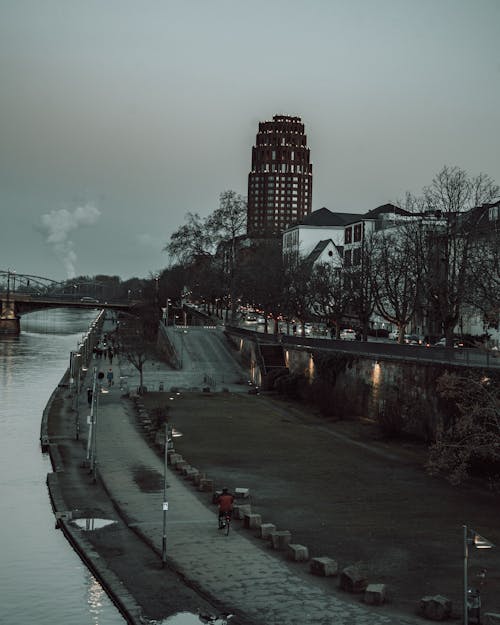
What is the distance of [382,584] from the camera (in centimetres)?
2316

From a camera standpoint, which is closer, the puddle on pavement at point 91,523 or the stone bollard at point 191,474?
the puddle on pavement at point 91,523

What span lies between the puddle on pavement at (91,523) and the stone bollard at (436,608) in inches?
493

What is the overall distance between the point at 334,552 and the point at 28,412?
129ft

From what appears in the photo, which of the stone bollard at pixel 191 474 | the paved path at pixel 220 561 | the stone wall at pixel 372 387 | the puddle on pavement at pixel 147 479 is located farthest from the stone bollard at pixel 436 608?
the stone wall at pixel 372 387

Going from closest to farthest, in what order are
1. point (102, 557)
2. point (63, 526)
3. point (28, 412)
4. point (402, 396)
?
point (102, 557), point (63, 526), point (402, 396), point (28, 412)

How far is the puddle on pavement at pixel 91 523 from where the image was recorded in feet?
99.2

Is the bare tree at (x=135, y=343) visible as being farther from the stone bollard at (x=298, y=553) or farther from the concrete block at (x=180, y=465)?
the stone bollard at (x=298, y=553)

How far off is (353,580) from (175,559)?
18.2 feet

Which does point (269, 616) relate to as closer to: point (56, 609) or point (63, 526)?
point (56, 609)

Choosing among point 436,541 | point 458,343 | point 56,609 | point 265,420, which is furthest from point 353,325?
point 56,609

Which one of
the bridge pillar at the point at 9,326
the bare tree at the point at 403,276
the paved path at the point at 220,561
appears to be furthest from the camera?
the bridge pillar at the point at 9,326

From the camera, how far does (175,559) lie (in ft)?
85.3

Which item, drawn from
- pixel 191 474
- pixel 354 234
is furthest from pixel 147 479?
pixel 354 234

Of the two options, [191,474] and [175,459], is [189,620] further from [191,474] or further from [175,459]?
[175,459]
